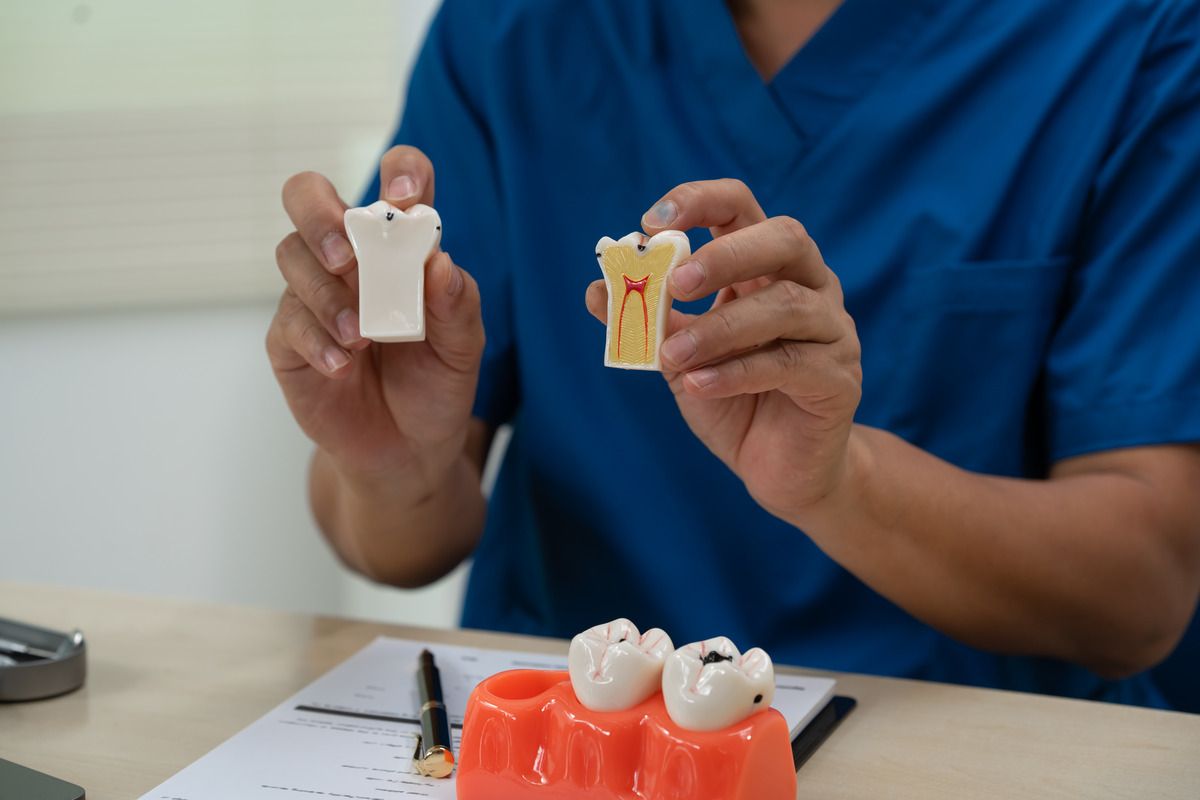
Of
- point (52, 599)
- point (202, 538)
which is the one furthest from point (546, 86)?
point (202, 538)

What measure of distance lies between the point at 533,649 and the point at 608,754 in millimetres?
258

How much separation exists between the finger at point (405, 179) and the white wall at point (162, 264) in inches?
35.4

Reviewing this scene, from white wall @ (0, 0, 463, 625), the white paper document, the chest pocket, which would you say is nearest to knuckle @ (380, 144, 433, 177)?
the white paper document

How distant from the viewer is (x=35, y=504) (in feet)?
4.92

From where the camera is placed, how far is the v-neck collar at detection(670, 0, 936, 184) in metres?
0.91

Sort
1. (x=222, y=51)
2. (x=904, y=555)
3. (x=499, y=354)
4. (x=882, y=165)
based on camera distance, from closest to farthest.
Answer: (x=904, y=555) → (x=882, y=165) → (x=499, y=354) → (x=222, y=51)

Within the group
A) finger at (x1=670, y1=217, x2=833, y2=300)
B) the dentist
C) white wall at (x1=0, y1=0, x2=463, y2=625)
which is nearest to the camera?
finger at (x1=670, y1=217, x2=833, y2=300)

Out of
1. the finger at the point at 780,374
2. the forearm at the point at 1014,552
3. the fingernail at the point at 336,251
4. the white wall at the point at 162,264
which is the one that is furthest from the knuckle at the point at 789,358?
the white wall at the point at 162,264

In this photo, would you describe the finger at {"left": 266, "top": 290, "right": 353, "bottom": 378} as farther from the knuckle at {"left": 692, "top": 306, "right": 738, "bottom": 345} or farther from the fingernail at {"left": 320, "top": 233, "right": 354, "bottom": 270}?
the knuckle at {"left": 692, "top": 306, "right": 738, "bottom": 345}

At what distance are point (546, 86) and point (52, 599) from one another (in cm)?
58

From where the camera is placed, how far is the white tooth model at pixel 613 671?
1.69 feet

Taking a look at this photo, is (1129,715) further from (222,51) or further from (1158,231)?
(222,51)

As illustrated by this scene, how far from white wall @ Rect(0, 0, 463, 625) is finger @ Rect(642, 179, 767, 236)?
1.02 metres

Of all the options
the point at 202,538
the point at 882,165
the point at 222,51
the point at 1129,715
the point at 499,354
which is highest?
the point at 222,51
